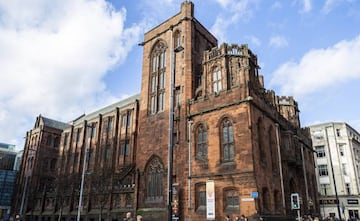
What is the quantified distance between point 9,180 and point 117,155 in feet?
124

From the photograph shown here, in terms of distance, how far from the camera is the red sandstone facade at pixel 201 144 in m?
25.2

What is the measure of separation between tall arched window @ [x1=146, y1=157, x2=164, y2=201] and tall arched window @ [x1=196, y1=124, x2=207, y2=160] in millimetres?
5069

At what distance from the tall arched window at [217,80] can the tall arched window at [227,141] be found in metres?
4.21

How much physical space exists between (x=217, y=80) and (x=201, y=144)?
6959 millimetres

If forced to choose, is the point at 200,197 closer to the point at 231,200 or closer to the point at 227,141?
the point at 231,200

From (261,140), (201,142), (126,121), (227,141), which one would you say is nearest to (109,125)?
(126,121)

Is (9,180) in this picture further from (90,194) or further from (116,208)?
(116,208)

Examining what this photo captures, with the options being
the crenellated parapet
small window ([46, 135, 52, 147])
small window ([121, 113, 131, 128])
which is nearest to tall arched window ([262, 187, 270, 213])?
the crenellated parapet

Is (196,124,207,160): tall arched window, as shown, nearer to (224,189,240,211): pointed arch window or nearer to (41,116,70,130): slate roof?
(224,189,240,211): pointed arch window

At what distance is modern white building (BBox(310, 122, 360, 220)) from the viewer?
55.9 m

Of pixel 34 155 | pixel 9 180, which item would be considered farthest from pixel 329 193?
pixel 9 180

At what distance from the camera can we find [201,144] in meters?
28.5

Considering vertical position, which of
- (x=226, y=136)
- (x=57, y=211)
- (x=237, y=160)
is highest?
(x=226, y=136)

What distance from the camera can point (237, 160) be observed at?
25.0 metres
